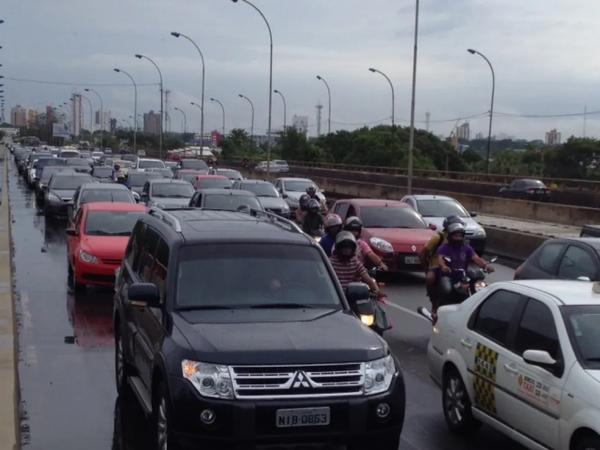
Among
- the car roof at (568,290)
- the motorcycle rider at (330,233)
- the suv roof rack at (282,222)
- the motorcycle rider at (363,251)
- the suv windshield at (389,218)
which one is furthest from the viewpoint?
the suv windshield at (389,218)

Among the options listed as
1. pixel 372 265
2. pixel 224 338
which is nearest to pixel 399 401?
pixel 224 338

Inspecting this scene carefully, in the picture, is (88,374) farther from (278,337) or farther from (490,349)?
(490,349)

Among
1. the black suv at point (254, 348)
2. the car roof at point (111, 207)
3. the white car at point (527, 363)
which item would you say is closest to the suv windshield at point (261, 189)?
the car roof at point (111, 207)

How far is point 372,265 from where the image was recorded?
447 inches

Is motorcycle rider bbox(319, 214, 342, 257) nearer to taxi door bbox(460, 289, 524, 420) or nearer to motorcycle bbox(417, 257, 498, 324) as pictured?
motorcycle bbox(417, 257, 498, 324)

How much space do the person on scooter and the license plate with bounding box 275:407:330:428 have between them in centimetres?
499

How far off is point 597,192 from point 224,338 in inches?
1649

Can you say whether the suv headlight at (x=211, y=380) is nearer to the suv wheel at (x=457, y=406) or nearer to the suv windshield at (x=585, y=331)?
the suv windshield at (x=585, y=331)

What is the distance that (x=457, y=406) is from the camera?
8.25 meters

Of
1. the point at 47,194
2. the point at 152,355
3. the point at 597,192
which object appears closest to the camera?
the point at 152,355

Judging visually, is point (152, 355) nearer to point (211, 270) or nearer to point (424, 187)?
point (211, 270)

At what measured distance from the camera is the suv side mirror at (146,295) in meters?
7.39

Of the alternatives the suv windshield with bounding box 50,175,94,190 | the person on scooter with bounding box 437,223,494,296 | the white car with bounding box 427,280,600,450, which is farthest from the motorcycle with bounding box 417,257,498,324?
the suv windshield with bounding box 50,175,94,190

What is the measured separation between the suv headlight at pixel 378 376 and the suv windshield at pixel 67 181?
1104 inches
